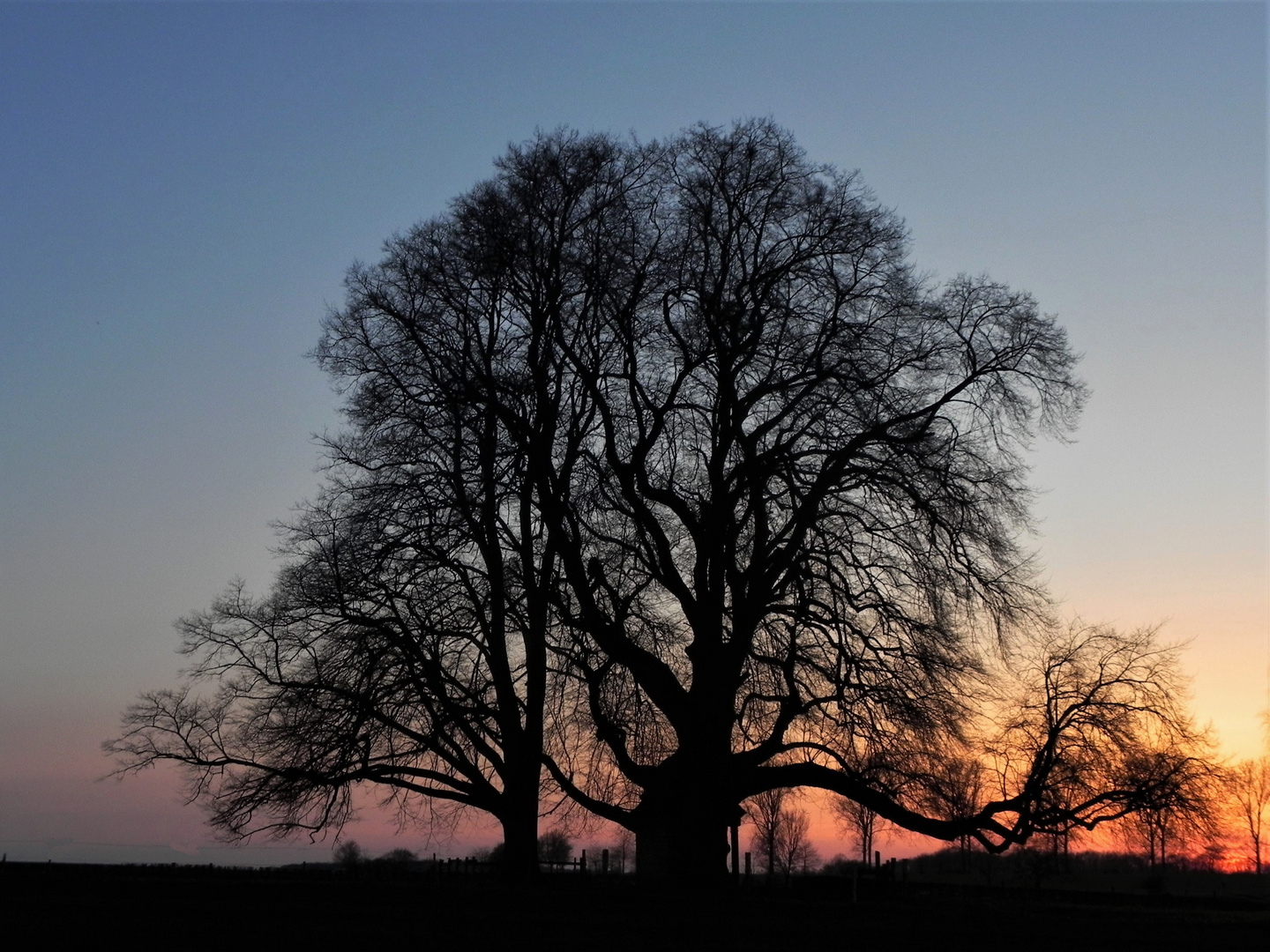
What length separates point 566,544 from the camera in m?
23.5

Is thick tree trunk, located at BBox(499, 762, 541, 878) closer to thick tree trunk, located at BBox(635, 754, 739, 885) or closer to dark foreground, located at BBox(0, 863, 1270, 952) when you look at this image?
dark foreground, located at BBox(0, 863, 1270, 952)

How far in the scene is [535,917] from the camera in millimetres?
17656

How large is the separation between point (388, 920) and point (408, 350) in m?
12.1

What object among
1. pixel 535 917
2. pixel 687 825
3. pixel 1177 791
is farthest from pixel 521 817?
pixel 1177 791

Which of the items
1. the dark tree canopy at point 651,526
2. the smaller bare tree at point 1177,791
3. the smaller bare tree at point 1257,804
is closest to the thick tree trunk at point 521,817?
the dark tree canopy at point 651,526

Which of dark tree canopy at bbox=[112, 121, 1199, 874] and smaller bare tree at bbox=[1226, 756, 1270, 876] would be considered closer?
dark tree canopy at bbox=[112, 121, 1199, 874]

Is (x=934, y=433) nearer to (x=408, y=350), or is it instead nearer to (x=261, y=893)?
(x=408, y=350)

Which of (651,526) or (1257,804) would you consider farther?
(1257,804)

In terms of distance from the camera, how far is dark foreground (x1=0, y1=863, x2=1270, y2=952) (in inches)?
570

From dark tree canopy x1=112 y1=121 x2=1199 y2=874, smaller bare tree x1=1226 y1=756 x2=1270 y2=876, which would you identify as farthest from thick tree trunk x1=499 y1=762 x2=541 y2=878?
smaller bare tree x1=1226 y1=756 x2=1270 y2=876

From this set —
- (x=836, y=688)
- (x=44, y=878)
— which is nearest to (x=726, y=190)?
(x=836, y=688)

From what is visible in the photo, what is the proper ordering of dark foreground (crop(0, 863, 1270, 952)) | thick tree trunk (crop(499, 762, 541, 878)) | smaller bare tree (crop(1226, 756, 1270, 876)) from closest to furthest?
dark foreground (crop(0, 863, 1270, 952)), thick tree trunk (crop(499, 762, 541, 878)), smaller bare tree (crop(1226, 756, 1270, 876))

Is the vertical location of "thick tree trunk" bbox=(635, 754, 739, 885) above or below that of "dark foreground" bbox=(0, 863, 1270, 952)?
above

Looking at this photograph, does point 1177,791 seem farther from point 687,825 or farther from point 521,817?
point 521,817
